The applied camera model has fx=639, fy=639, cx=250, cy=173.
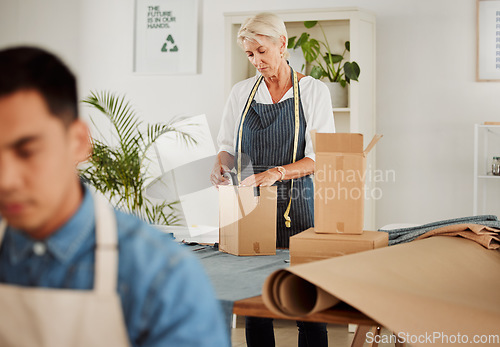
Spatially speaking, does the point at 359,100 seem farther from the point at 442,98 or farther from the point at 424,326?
the point at 424,326

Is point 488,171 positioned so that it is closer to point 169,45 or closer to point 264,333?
point 169,45

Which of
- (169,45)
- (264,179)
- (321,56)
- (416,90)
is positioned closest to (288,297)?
(264,179)

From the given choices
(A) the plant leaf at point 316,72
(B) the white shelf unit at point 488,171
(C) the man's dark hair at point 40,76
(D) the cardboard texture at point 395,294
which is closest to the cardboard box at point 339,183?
(D) the cardboard texture at point 395,294

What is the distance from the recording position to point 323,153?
1906 millimetres

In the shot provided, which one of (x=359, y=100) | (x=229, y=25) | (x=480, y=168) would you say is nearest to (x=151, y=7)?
(x=229, y=25)

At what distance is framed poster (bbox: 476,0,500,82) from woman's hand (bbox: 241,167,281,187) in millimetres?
2751

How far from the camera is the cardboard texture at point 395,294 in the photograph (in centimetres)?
140

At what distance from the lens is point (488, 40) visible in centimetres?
461

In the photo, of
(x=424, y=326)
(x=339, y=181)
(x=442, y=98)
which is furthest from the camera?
(x=442, y=98)

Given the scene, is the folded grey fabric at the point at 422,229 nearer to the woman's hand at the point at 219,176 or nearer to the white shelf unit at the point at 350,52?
the woman's hand at the point at 219,176

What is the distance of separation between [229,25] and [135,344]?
3839 millimetres

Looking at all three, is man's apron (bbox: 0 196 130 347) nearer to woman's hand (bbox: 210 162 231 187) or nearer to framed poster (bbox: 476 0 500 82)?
woman's hand (bbox: 210 162 231 187)

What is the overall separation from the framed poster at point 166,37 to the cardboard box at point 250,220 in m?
3.12

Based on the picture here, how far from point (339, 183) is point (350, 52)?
2.67 metres
